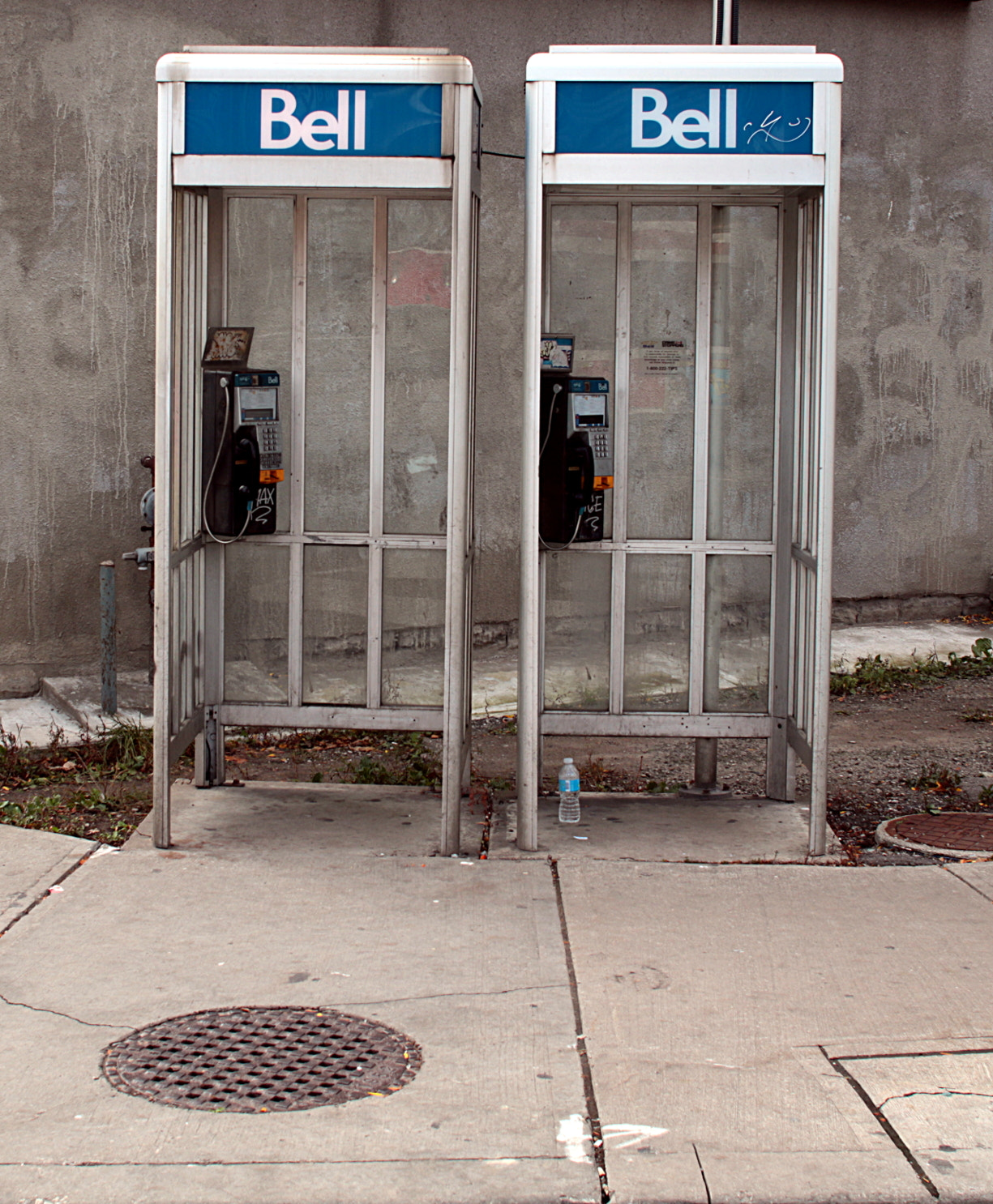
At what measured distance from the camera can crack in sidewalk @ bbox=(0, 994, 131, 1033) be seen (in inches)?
153

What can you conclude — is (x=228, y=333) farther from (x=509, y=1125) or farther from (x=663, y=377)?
(x=509, y=1125)

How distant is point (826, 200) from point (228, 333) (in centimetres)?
238

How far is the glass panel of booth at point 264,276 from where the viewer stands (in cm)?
589

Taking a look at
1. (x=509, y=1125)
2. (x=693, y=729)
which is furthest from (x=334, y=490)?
(x=509, y=1125)

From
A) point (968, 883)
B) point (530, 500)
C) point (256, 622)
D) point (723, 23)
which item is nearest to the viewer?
point (968, 883)

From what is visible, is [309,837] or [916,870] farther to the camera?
[309,837]

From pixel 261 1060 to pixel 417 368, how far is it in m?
3.08

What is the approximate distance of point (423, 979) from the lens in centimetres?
422

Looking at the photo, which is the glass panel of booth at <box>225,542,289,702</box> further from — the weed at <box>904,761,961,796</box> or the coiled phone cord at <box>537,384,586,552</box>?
the weed at <box>904,761,961,796</box>

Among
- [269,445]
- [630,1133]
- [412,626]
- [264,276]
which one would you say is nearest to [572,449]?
[412,626]

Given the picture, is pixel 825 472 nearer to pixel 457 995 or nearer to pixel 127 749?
pixel 457 995

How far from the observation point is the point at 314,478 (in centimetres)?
599

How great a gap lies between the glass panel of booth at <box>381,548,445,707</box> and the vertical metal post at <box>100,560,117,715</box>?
6.48 ft

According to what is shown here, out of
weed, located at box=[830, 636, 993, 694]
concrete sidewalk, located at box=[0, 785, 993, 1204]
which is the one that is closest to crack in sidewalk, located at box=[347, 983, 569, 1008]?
concrete sidewalk, located at box=[0, 785, 993, 1204]
